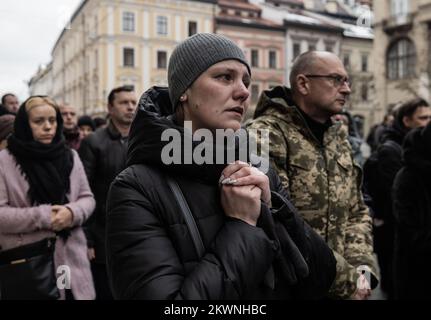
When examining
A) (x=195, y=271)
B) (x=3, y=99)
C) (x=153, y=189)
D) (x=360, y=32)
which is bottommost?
(x=195, y=271)

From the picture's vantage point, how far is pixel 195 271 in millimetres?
1476

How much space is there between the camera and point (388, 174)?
5.17m

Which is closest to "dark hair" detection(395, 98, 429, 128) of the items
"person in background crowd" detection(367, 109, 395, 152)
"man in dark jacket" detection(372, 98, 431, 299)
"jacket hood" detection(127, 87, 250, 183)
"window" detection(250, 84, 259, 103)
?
"man in dark jacket" detection(372, 98, 431, 299)

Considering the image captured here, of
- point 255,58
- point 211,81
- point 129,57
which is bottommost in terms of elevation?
point 211,81

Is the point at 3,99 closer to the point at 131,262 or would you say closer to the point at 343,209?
the point at 343,209

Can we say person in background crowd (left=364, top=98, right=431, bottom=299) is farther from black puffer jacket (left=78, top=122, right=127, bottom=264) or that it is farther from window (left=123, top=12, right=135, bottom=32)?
window (left=123, top=12, right=135, bottom=32)

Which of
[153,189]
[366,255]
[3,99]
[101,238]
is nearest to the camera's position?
[153,189]

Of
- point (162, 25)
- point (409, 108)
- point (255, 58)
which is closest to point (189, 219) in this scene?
point (409, 108)

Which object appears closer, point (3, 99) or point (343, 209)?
point (343, 209)

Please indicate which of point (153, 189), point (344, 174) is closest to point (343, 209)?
point (344, 174)

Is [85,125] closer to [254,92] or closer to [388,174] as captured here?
[388,174]

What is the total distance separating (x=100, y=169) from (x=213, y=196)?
302 cm

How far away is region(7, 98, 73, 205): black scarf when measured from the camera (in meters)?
3.43
